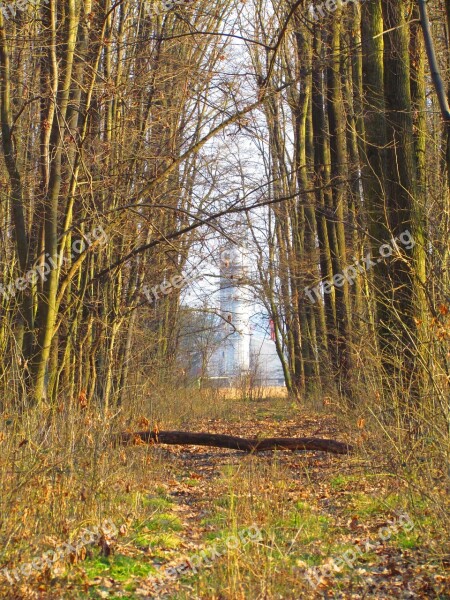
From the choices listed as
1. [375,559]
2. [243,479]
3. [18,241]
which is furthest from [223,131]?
[375,559]

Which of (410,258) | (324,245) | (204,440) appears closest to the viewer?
(410,258)

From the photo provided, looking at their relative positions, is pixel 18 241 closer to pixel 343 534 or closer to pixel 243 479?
pixel 243 479

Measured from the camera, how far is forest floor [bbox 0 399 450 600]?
17.3 ft

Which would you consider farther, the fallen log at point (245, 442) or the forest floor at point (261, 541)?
the fallen log at point (245, 442)

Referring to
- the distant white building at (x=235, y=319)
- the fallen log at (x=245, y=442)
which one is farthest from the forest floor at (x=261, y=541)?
the distant white building at (x=235, y=319)

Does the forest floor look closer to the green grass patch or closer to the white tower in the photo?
the green grass patch

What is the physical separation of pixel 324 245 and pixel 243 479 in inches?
442

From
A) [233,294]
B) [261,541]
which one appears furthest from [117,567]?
[233,294]

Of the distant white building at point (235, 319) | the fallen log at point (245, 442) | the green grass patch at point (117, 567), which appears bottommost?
the green grass patch at point (117, 567)

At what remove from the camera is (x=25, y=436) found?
20.2 ft

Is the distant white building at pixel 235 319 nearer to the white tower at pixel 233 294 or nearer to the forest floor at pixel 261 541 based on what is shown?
the white tower at pixel 233 294

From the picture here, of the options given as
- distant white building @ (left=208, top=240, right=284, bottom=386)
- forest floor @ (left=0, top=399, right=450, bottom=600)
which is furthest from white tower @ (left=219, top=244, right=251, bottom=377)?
forest floor @ (left=0, top=399, right=450, bottom=600)

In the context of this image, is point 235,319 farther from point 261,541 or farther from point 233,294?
point 261,541

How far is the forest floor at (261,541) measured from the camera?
5.26 metres
